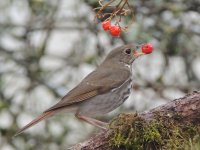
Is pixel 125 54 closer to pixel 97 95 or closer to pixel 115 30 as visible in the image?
pixel 97 95

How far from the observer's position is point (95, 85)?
673 cm

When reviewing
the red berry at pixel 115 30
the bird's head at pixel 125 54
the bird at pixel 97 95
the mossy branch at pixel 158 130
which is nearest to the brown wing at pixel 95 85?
the bird at pixel 97 95

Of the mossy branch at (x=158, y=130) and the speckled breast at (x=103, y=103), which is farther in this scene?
the speckled breast at (x=103, y=103)

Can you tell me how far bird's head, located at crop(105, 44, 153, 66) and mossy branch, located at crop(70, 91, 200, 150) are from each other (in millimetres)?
2276

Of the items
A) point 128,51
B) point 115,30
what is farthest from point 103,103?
point 115,30

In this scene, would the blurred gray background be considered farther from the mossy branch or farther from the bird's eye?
the mossy branch

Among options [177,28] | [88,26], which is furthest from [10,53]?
[177,28]

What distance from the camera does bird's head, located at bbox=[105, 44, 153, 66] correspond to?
23.6 feet

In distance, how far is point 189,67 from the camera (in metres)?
7.96

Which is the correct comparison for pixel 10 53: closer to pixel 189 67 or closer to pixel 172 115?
pixel 189 67

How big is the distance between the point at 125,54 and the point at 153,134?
2.64 metres

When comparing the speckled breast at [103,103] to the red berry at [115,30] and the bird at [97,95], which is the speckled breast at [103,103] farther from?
the red berry at [115,30]

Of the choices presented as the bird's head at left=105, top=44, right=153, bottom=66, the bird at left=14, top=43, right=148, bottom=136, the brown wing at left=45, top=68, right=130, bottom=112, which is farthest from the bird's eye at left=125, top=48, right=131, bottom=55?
the brown wing at left=45, top=68, right=130, bottom=112

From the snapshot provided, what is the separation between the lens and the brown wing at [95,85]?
6484 millimetres
